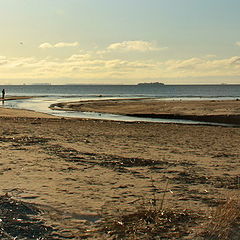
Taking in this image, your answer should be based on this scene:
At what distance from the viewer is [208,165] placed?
11211 millimetres

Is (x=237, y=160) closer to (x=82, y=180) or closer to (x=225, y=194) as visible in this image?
(x=225, y=194)

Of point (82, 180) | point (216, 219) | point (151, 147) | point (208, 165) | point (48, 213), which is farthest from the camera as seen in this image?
point (151, 147)

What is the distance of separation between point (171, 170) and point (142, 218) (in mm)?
4164

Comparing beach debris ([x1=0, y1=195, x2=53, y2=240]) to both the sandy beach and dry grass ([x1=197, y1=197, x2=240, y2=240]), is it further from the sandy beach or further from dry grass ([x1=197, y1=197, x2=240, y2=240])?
dry grass ([x1=197, y1=197, x2=240, y2=240])

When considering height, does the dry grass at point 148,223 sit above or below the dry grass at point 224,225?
below

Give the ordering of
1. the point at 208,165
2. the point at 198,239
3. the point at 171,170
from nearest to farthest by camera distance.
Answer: the point at 198,239, the point at 171,170, the point at 208,165

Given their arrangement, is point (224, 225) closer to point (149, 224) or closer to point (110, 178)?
point (149, 224)

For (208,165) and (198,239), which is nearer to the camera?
(198,239)

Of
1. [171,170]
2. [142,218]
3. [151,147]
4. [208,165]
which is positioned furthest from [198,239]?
[151,147]

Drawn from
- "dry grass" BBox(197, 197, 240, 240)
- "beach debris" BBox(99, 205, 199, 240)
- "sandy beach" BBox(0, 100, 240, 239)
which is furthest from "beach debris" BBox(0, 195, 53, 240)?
"dry grass" BBox(197, 197, 240, 240)

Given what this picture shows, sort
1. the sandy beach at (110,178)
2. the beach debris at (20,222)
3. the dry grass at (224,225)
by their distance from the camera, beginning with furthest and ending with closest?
the sandy beach at (110,178) → the beach debris at (20,222) → the dry grass at (224,225)

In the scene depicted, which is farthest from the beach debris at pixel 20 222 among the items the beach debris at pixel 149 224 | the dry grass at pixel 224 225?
the dry grass at pixel 224 225

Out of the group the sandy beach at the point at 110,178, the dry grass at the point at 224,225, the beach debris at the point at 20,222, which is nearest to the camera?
the dry grass at the point at 224,225

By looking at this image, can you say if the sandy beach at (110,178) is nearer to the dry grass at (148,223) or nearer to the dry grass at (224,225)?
the dry grass at (148,223)
